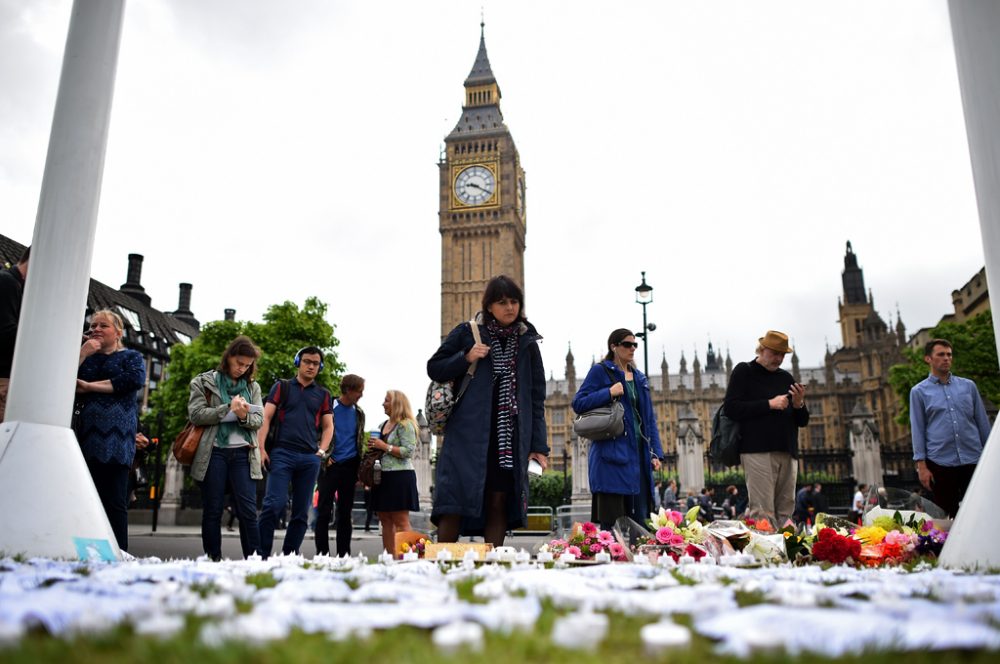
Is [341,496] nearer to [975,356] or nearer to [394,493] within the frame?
[394,493]

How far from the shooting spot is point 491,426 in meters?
4.62

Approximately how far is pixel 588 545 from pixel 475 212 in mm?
70460

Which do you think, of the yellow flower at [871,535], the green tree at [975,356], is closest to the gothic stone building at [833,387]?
the green tree at [975,356]

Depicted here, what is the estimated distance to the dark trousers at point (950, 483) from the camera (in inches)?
225

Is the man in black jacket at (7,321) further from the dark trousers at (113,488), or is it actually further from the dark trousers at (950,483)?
the dark trousers at (950,483)

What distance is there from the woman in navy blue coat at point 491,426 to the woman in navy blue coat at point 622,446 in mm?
800

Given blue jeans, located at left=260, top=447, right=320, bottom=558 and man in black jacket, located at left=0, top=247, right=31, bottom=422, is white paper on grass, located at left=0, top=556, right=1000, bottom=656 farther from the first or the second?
blue jeans, located at left=260, top=447, right=320, bottom=558

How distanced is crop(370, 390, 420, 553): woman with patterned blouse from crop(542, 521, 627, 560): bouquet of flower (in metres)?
2.43

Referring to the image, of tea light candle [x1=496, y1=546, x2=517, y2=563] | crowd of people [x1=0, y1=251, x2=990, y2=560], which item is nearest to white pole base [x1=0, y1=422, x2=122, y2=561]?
crowd of people [x1=0, y1=251, x2=990, y2=560]

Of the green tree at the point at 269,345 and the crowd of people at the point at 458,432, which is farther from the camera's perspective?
the green tree at the point at 269,345

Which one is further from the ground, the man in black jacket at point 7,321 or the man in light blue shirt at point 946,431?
the man in black jacket at point 7,321

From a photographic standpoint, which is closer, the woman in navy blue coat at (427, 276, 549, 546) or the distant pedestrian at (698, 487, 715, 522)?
the woman in navy blue coat at (427, 276, 549, 546)

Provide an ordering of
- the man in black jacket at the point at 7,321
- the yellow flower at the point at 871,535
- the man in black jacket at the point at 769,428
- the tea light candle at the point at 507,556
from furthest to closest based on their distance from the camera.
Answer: the man in black jacket at the point at 769,428 < the man in black jacket at the point at 7,321 < the yellow flower at the point at 871,535 < the tea light candle at the point at 507,556

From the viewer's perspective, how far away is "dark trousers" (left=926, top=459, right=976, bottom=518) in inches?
225
